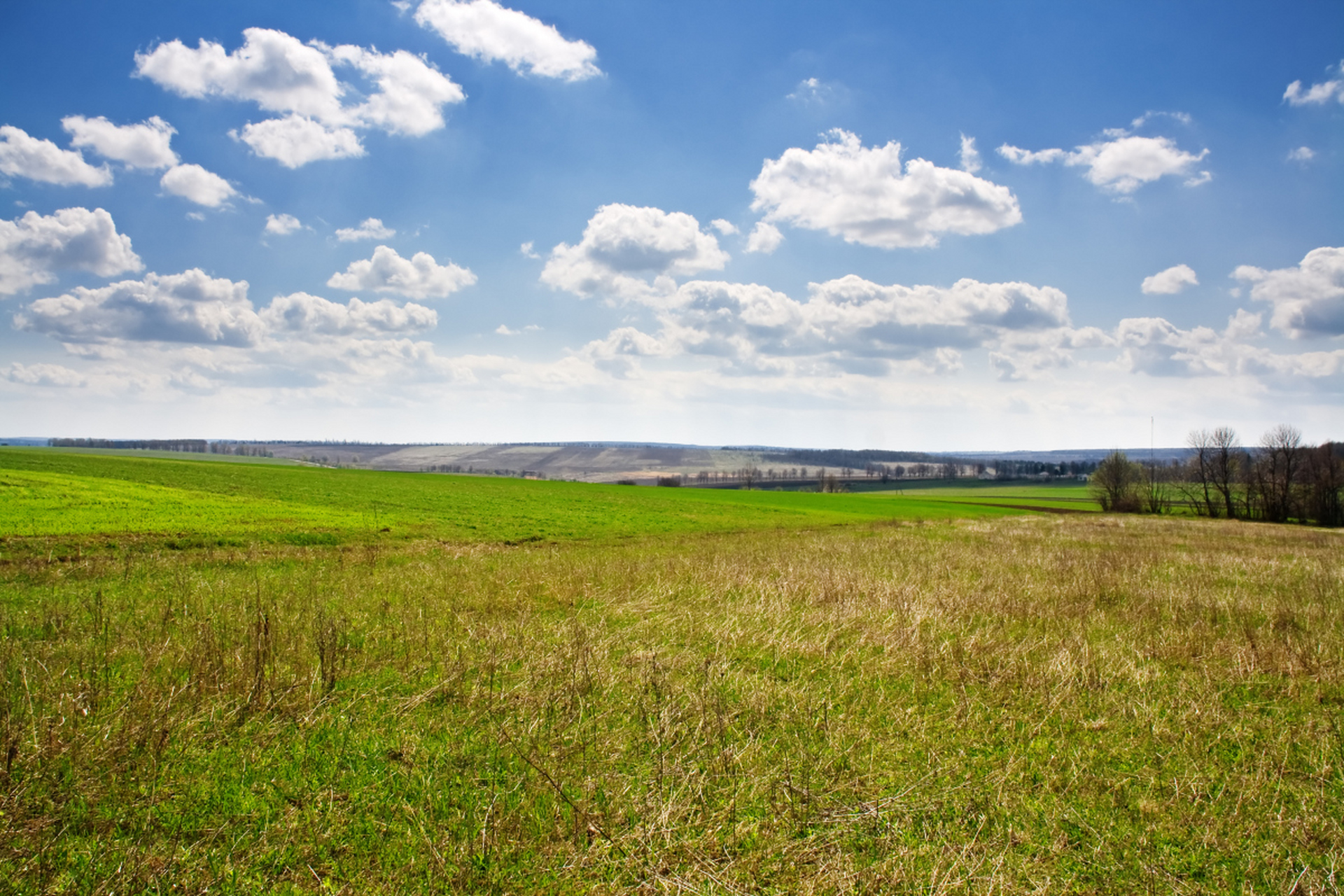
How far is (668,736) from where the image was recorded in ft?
21.5

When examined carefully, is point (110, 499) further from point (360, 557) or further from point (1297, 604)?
point (1297, 604)

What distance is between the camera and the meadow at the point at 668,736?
469 cm

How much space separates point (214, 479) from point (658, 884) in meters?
62.6

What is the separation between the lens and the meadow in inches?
185

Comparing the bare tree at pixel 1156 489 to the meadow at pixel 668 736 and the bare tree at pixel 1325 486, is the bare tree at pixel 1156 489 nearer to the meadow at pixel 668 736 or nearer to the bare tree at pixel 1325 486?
the bare tree at pixel 1325 486

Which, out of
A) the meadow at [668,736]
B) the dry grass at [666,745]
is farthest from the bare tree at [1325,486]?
the dry grass at [666,745]

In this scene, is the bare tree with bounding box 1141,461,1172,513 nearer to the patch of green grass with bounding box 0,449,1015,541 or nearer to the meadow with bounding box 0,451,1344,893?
the patch of green grass with bounding box 0,449,1015,541

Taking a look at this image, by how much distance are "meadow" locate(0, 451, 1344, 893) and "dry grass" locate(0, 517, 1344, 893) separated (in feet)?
0.13

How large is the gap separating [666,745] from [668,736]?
148mm

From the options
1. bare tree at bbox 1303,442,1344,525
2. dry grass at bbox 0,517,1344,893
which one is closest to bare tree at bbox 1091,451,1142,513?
bare tree at bbox 1303,442,1344,525

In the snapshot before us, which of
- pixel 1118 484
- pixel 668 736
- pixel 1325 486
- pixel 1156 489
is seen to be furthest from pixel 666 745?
pixel 1156 489

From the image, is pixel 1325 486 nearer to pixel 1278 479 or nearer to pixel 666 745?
pixel 1278 479

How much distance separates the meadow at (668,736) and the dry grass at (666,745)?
4 cm

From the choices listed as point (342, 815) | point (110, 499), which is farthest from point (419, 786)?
point (110, 499)
